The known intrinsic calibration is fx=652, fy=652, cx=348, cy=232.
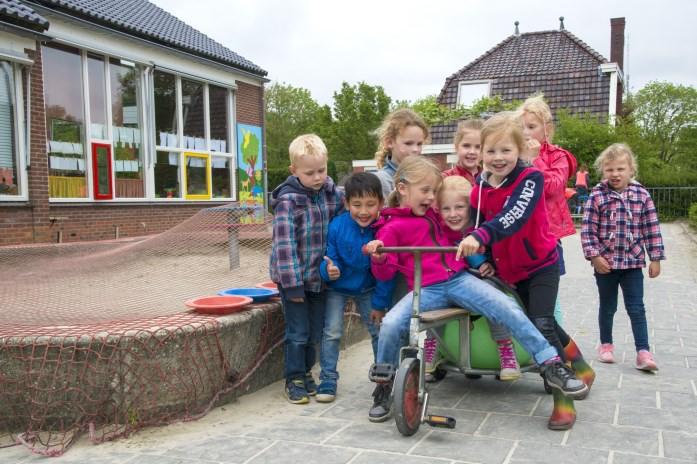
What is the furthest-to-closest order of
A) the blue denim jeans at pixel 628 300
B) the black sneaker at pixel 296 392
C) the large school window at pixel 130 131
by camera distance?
1. the large school window at pixel 130 131
2. the blue denim jeans at pixel 628 300
3. the black sneaker at pixel 296 392

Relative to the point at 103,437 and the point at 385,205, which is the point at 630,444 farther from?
the point at 103,437

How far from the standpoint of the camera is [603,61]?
26.9 m

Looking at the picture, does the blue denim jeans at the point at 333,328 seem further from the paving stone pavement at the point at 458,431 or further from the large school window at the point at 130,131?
the large school window at the point at 130,131

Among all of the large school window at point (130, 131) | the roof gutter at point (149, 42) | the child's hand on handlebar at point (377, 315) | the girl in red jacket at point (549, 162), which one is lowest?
the child's hand on handlebar at point (377, 315)

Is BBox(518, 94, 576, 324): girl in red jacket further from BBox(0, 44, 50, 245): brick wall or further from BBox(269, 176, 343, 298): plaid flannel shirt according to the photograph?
BBox(0, 44, 50, 245): brick wall

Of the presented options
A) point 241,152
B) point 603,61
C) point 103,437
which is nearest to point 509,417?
point 103,437

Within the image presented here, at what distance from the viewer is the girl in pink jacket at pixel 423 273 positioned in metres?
3.46

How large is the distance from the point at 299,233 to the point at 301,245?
77 mm

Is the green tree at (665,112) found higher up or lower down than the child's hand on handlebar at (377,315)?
higher up

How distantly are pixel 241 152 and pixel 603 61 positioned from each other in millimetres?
18052

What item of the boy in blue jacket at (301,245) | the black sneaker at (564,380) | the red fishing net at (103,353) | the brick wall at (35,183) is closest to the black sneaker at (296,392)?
the boy in blue jacket at (301,245)

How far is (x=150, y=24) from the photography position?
1330cm

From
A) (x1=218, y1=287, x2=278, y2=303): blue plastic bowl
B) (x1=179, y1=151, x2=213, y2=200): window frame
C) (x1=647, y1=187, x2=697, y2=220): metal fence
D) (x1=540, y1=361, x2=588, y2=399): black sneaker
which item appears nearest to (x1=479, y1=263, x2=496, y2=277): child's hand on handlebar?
(x1=540, y1=361, x2=588, y2=399): black sneaker

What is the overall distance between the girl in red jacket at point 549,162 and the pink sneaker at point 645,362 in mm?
966
